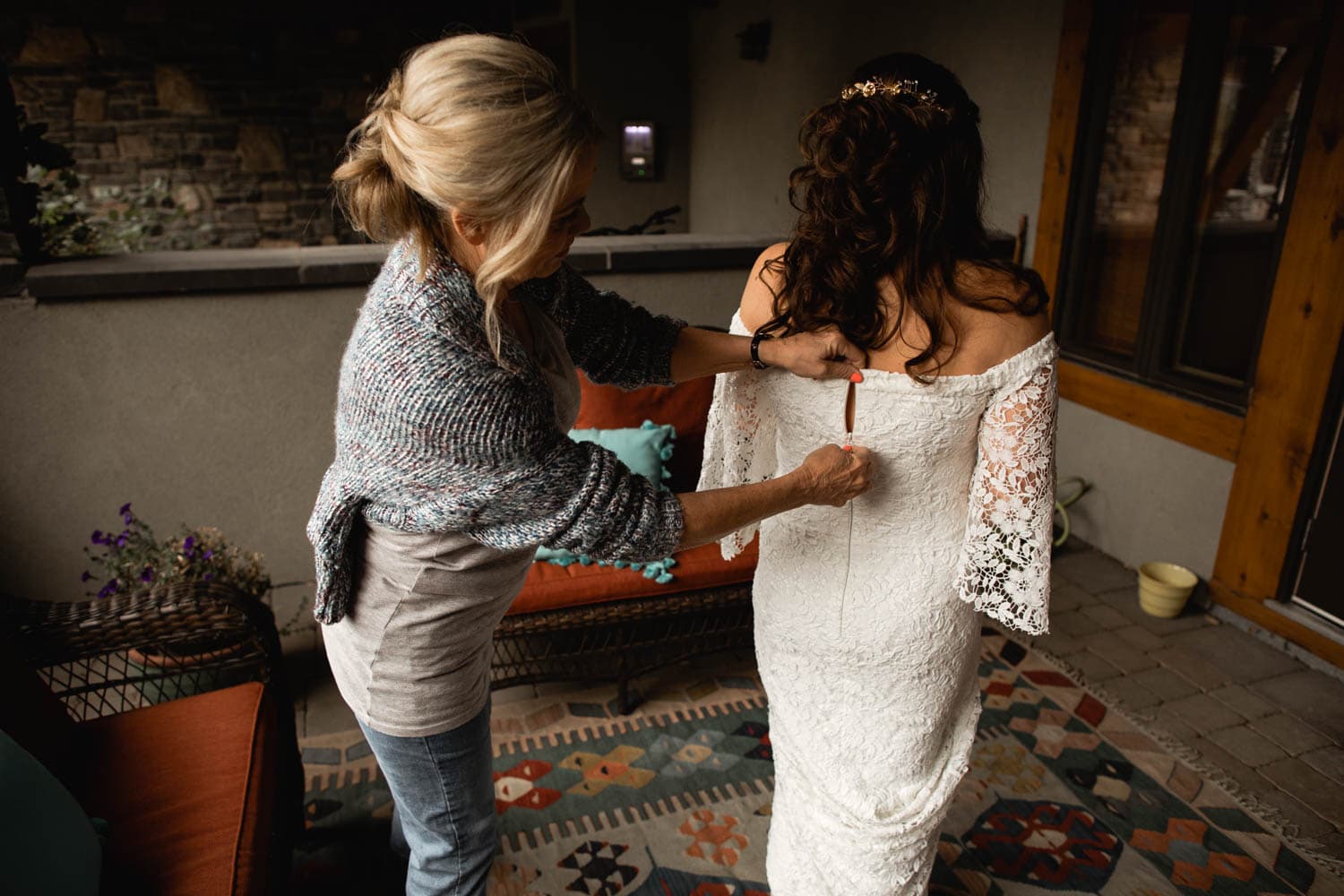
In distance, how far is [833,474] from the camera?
4.05ft

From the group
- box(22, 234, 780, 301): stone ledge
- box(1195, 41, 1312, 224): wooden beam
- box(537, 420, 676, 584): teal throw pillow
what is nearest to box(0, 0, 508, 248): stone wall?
box(22, 234, 780, 301): stone ledge

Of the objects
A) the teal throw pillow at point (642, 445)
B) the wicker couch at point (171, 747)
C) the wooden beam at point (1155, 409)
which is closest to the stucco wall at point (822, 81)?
the wooden beam at point (1155, 409)

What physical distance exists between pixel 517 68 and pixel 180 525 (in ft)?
7.59

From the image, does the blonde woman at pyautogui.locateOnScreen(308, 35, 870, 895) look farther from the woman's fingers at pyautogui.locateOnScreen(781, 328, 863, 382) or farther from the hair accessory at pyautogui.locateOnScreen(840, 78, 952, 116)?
the hair accessory at pyautogui.locateOnScreen(840, 78, 952, 116)

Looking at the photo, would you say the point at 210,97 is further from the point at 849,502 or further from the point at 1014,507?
the point at 1014,507

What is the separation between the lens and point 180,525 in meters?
2.69

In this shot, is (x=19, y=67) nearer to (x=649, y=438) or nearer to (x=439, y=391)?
(x=649, y=438)

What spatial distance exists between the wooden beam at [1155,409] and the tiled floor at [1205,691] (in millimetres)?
617

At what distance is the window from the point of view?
282 centimetres

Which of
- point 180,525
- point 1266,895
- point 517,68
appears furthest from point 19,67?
point 1266,895

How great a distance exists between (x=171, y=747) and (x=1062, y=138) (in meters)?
3.60

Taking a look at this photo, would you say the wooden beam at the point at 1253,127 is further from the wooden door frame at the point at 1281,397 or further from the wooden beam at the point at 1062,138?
the wooden beam at the point at 1062,138

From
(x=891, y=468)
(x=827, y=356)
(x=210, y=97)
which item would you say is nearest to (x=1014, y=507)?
(x=891, y=468)

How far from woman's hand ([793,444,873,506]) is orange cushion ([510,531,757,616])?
1.11m
